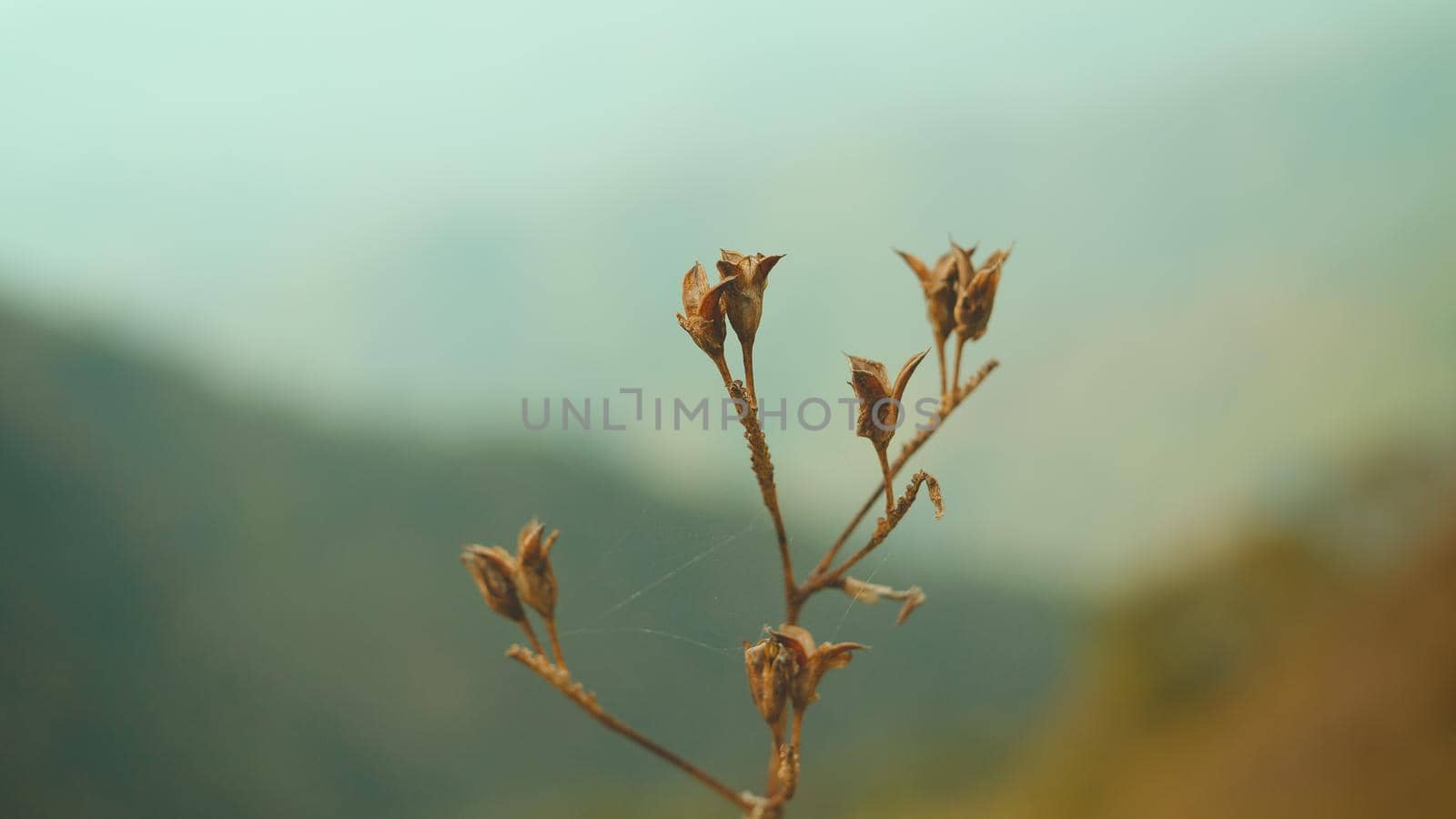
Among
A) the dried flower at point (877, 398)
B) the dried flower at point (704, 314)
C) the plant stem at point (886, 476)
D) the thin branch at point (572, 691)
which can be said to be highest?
the dried flower at point (704, 314)

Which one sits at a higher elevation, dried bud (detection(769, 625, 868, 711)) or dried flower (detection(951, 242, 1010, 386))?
dried flower (detection(951, 242, 1010, 386))

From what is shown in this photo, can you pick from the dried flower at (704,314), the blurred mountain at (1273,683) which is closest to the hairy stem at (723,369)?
the dried flower at (704,314)

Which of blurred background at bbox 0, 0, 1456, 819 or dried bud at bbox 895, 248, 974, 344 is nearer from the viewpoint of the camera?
dried bud at bbox 895, 248, 974, 344

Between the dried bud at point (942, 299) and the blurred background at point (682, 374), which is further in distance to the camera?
the blurred background at point (682, 374)

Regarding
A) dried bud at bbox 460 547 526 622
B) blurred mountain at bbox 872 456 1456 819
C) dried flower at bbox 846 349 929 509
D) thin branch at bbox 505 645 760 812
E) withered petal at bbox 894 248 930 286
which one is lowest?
blurred mountain at bbox 872 456 1456 819

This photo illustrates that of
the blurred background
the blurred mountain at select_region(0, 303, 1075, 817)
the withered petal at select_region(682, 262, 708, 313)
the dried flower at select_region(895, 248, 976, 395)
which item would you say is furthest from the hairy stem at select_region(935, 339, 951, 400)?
the blurred mountain at select_region(0, 303, 1075, 817)

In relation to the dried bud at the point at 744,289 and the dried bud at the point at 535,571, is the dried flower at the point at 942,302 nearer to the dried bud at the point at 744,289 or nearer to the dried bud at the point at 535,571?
the dried bud at the point at 744,289

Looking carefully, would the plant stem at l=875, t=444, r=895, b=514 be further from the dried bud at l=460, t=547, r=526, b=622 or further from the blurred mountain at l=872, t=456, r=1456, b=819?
the blurred mountain at l=872, t=456, r=1456, b=819
